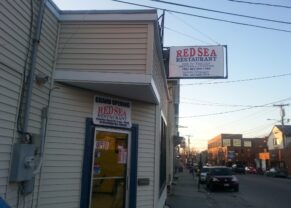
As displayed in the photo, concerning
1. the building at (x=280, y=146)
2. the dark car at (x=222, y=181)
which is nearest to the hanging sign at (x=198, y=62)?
the dark car at (x=222, y=181)

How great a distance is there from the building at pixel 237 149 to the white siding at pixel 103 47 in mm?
95744

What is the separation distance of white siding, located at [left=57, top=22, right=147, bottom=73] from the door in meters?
1.60

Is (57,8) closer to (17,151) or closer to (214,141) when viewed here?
(17,151)

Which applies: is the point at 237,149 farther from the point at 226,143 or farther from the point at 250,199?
the point at 250,199

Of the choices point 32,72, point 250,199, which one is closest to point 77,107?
point 32,72

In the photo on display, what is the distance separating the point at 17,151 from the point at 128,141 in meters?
3.34

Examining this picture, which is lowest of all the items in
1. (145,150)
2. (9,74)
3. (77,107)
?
(145,150)

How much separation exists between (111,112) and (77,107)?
909 millimetres

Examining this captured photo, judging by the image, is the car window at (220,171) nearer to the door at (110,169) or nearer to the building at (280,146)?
the door at (110,169)

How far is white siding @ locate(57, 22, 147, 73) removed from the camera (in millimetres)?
8281

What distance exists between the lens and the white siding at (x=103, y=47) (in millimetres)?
8281

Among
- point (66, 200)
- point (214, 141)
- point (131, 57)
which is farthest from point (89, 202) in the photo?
point (214, 141)

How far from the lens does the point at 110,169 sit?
356 inches

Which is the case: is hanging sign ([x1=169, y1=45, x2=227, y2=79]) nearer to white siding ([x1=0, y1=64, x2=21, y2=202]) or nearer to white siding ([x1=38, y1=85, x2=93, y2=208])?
white siding ([x1=38, y1=85, x2=93, y2=208])
